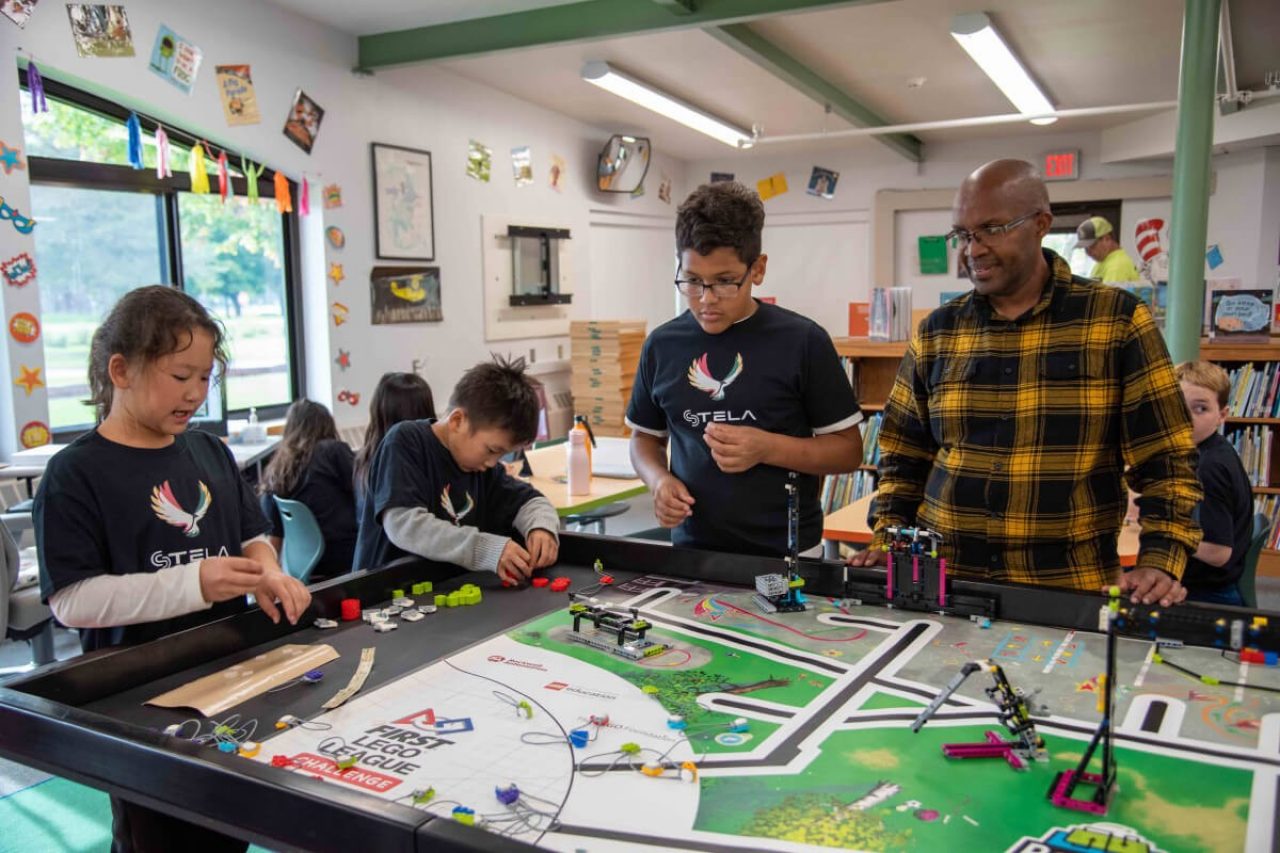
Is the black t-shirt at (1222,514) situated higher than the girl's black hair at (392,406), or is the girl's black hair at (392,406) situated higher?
the girl's black hair at (392,406)

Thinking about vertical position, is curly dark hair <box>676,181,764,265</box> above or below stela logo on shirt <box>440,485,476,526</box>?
above

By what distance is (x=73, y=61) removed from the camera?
4.04 metres

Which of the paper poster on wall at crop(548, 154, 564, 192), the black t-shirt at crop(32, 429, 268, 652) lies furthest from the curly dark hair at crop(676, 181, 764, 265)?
the paper poster on wall at crop(548, 154, 564, 192)

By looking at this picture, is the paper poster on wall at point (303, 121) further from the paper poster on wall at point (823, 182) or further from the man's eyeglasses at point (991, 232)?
the paper poster on wall at point (823, 182)

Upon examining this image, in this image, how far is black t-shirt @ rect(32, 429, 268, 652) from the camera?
5.00ft

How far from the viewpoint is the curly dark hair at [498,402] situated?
205 cm

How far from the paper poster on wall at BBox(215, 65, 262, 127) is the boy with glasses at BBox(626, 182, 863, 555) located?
3663mm

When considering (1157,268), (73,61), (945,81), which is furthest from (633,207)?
(73,61)

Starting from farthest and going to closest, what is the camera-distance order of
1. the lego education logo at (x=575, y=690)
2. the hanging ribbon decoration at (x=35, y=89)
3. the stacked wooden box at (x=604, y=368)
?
the stacked wooden box at (x=604, y=368) → the hanging ribbon decoration at (x=35, y=89) → the lego education logo at (x=575, y=690)

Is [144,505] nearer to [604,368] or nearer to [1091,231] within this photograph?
[604,368]

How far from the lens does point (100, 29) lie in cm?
412

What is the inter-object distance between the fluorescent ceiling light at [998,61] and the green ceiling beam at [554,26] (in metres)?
0.92

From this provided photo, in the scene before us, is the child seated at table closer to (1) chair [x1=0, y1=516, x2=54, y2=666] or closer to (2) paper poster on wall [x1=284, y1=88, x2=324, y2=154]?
(1) chair [x1=0, y1=516, x2=54, y2=666]

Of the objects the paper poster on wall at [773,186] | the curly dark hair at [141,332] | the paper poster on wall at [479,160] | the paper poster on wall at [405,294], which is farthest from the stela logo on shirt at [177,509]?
the paper poster on wall at [773,186]
